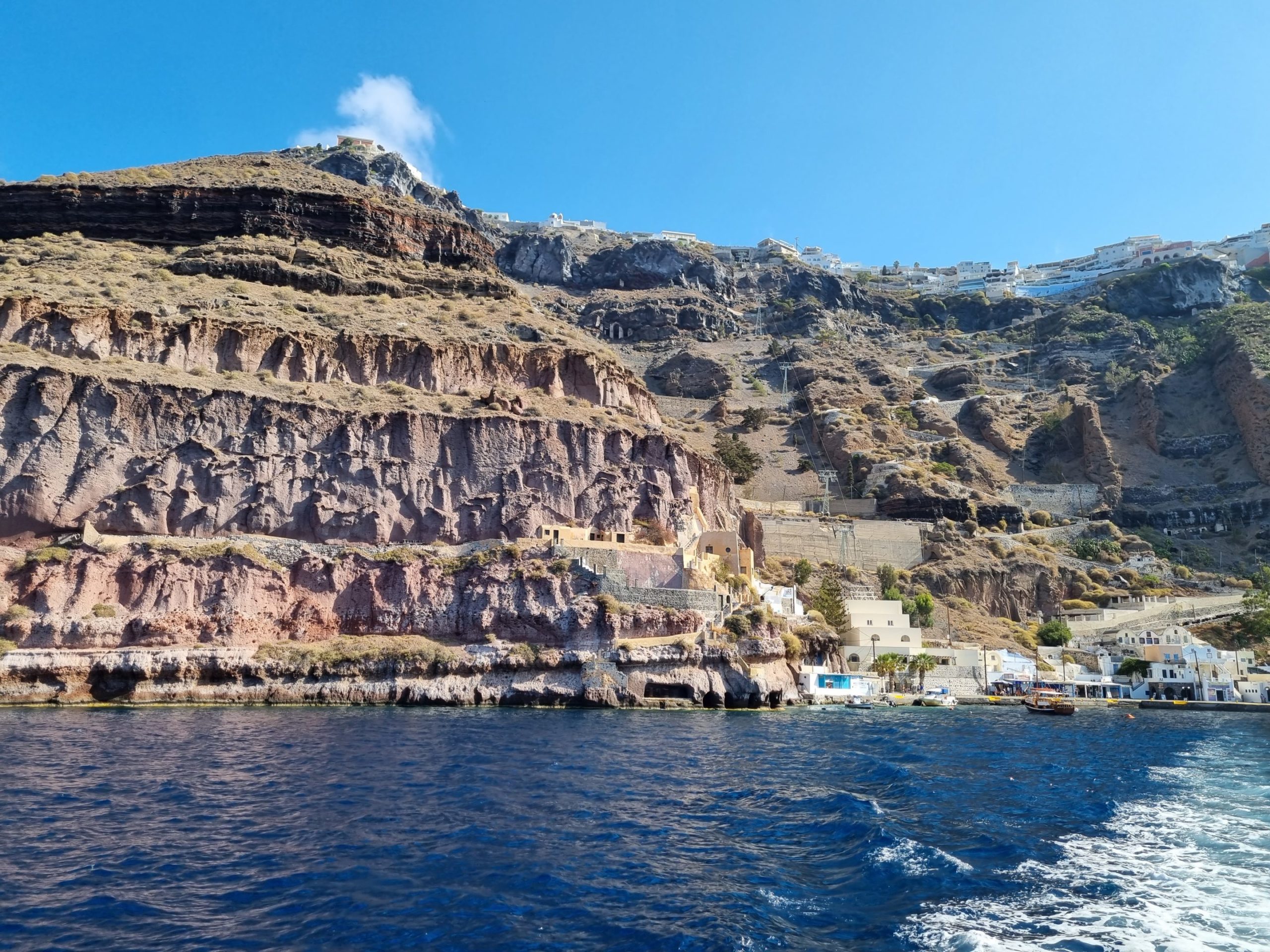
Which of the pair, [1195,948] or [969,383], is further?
[969,383]

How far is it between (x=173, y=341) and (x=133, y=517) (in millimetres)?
13374

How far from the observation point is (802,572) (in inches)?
2697

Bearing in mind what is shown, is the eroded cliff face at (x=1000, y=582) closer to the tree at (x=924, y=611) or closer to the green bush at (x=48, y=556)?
the tree at (x=924, y=611)

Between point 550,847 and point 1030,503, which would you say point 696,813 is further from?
point 1030,503

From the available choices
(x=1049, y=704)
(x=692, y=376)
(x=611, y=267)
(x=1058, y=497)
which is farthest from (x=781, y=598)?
(x=611, y=267)

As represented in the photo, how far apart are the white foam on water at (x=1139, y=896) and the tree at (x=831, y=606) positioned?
125 ft

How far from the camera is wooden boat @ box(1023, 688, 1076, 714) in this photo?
48.8 metres

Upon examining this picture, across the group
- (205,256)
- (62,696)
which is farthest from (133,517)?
(205,256)

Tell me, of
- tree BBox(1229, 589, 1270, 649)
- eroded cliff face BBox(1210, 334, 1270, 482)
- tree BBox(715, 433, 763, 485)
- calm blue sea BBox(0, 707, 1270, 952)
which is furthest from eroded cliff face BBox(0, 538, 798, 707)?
eroded cliff face BBox(1210, 334, 1270, 482)

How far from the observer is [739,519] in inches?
2714

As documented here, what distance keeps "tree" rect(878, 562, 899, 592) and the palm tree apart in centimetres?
1284

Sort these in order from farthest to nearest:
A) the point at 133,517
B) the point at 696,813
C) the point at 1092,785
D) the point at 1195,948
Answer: the point at 133,517 → the point at 1092,785 → the point at 696,813 → the point at 1195,948

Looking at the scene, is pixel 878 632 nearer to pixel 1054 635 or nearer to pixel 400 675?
pixel 1054 635

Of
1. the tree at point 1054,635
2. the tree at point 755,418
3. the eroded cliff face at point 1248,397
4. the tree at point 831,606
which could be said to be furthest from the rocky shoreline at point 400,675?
the eroded cliff face at point 1248,397
